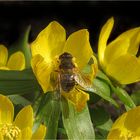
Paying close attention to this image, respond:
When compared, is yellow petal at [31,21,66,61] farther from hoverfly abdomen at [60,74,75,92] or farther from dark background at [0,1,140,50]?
dark background at [0,1,140,50]

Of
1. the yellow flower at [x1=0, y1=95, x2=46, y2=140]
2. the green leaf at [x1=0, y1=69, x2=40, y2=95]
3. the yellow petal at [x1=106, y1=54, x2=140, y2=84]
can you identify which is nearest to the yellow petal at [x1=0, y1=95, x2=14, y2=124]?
the yellow flower at [x1=0, y1=95, x2=46, y2=140]

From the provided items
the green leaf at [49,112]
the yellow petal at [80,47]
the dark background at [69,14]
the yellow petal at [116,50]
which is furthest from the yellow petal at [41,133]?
the dark background at [69,14]

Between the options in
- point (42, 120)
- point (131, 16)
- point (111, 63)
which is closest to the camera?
point (42, 120)

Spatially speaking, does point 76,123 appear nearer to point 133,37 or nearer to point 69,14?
point 133,37

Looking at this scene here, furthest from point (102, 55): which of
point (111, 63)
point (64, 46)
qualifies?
point (64, 46)

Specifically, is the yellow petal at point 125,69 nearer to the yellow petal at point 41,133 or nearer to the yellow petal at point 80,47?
Result: the yellow petal at point 80,47

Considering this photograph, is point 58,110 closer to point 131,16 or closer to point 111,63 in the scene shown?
point 111,63
